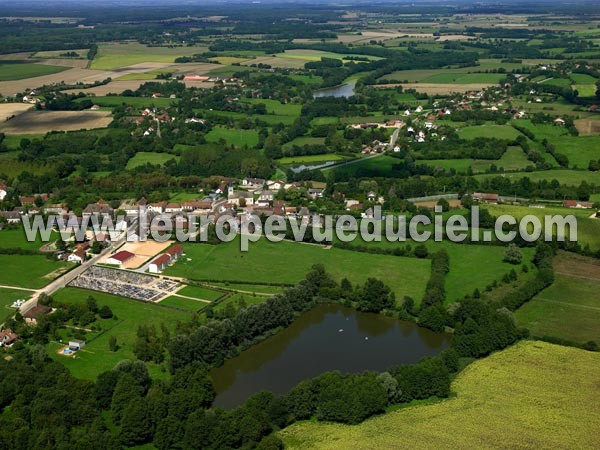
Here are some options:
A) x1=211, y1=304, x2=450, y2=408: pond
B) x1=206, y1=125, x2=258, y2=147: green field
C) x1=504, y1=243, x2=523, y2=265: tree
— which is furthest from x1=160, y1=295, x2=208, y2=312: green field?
x1=206, y1=125, x2=258, y2=147: green field

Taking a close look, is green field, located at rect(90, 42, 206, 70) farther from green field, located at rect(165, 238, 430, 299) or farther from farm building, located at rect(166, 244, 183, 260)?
green field, located at rect(165, 238, 430, 299)

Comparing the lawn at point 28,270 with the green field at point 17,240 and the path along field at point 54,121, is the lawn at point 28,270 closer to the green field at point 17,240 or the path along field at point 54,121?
the green field at point 17,240

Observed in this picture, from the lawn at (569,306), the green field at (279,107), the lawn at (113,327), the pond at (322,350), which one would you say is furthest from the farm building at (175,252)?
the green field at (279,107)

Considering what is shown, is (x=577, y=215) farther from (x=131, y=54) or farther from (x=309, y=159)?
(x=131, y=54)

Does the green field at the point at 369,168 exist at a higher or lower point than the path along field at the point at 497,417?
higher

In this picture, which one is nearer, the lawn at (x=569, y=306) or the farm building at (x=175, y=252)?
the lawn at (x=569, y=306)

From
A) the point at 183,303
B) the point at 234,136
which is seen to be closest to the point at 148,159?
the point at 234,136

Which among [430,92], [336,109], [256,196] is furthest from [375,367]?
[430,92]
